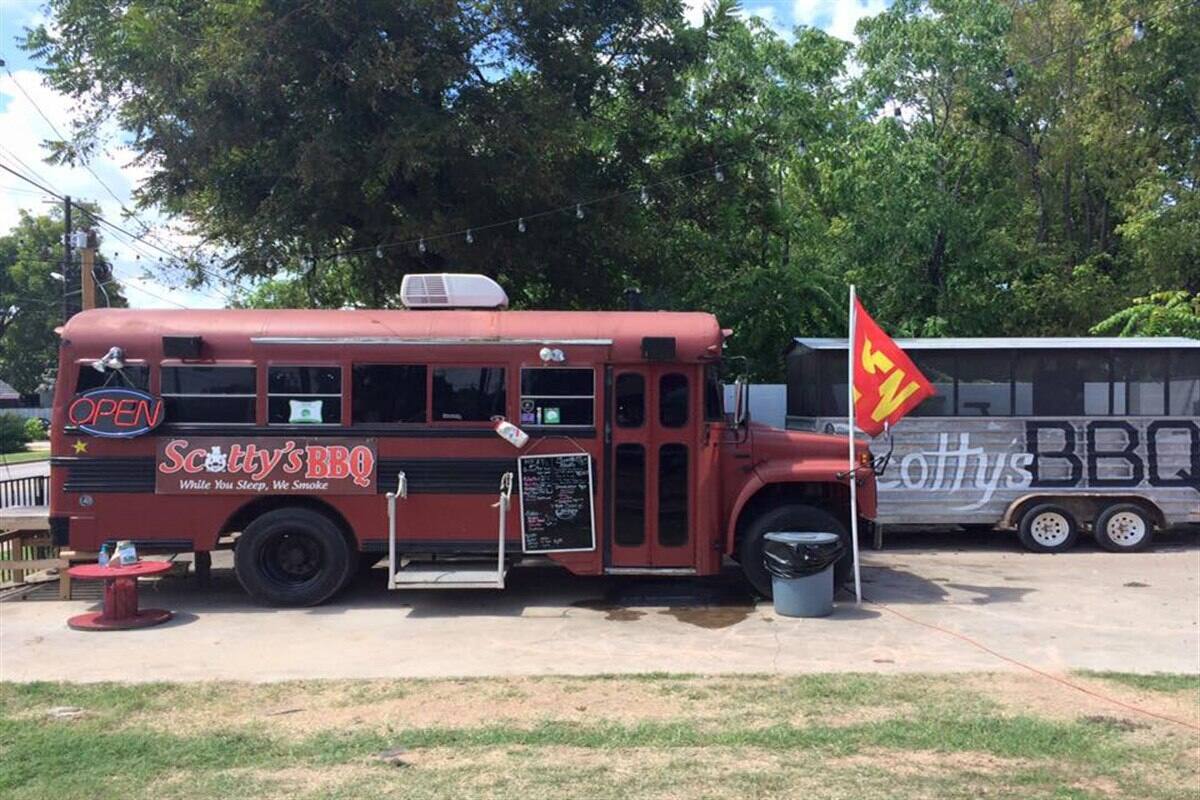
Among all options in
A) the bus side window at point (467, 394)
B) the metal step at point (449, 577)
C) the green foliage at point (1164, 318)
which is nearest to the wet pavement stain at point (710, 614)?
the metal step at point (449, 577)

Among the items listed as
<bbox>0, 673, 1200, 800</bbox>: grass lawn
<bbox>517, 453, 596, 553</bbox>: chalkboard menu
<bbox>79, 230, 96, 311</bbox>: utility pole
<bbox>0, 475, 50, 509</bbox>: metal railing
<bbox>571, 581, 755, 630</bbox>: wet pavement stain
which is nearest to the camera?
<bbox>0, 673, 1200, 800</bbox>: grass lawn

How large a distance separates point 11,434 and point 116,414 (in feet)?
116

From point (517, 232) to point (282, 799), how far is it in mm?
11619

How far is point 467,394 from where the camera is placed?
919cm

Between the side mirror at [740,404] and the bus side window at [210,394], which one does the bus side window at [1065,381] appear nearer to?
the side mirror at [740,404]

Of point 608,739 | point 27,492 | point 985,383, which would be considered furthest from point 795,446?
point 27,492

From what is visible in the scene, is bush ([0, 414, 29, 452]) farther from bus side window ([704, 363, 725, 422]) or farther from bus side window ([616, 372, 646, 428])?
bus side window ([704, 363, 725, 422])

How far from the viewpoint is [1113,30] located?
819 inches

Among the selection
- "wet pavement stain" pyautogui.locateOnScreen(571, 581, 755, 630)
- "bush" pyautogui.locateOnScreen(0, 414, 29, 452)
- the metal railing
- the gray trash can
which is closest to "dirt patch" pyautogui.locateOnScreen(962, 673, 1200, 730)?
the gray trash can

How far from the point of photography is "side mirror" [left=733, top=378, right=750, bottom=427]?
9.46 metres

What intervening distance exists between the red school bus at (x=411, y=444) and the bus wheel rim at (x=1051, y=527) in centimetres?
486

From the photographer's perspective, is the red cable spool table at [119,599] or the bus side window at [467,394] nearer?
the red cable spool table at [119,599]

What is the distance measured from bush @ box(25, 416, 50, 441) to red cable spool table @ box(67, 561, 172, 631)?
43.6 m

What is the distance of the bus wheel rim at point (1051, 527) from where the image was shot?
12.6m
